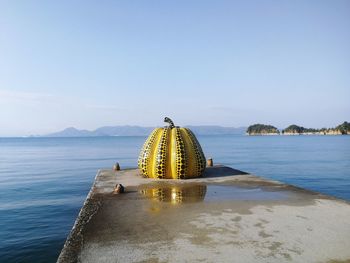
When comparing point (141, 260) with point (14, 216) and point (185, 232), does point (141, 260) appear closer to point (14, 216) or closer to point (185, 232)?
point (185, 232)

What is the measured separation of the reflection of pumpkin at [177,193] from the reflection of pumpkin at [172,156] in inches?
66.3

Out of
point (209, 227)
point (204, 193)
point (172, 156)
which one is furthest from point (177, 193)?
point (209, 227)

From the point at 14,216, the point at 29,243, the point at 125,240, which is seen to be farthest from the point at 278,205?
the point at 14,216

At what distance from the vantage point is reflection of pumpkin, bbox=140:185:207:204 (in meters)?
9.96

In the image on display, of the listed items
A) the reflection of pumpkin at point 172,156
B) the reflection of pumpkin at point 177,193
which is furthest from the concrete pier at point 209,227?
the reflection of pumpkin at point 172,156

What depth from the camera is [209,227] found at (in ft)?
23.0

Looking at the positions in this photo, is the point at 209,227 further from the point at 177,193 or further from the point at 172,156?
the point at 172,156

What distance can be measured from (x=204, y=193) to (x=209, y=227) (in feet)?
12.7

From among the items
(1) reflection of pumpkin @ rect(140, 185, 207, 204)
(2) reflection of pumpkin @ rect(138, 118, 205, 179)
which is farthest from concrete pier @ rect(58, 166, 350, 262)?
(2) reflection of pumpkin @ rect(138, 118, 205, 179)

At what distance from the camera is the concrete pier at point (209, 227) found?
561 cm

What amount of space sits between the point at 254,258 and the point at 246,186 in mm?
7163

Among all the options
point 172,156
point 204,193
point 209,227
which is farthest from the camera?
point 172,156

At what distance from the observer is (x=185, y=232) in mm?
6719

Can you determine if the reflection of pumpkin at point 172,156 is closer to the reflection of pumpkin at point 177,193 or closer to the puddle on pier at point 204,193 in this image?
the puddle on pier at point 204,193
